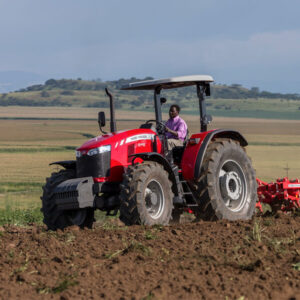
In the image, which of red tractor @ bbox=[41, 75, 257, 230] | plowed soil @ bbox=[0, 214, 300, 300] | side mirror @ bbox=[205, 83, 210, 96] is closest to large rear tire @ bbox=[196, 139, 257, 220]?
red tractor @ bbox=[41, 75, 257, 230]

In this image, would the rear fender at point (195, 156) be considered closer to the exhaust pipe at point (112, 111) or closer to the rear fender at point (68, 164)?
the exhaust pipe at point (112, 111)

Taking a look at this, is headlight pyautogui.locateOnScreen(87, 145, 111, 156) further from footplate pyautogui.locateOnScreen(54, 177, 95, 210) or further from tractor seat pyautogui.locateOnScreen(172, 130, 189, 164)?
tractor seat pyautogui.locateOnScreen(172, 130, 189, 164)

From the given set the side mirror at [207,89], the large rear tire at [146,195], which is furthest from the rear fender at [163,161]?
the side mirror at [207,89]

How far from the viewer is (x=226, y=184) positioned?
32.6 ft

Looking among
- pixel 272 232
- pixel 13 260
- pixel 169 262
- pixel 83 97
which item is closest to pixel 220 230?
pixel 272 232

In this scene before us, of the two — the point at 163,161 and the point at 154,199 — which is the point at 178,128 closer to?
the point at 163,161

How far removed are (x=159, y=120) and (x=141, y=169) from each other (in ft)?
5.21

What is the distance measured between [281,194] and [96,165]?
368 cm

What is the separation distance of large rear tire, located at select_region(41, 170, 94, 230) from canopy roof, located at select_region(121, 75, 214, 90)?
5.40ft

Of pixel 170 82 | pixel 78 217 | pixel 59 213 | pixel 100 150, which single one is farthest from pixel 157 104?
pixel 59 213

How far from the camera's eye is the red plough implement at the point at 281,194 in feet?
36.7

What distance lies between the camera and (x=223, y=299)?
17.3 ft

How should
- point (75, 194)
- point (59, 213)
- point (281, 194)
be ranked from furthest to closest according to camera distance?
point (281, 194), point (59, 213), point (75, 194)

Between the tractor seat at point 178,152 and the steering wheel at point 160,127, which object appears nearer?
the steering wheel at point 160,127
